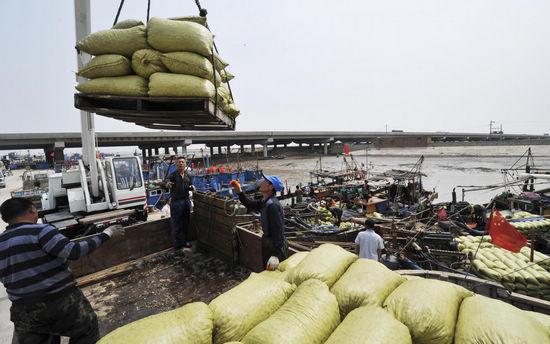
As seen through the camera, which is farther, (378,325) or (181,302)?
(181,302)

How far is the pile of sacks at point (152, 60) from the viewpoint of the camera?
119 inches

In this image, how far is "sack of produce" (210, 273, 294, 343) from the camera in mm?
2027

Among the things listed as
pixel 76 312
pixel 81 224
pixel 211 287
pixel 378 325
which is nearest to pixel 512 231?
pixel 378 325

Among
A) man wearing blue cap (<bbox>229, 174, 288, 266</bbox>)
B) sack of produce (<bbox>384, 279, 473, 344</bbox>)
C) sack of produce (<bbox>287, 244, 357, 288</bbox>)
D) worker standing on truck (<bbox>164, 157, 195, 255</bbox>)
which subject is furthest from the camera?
worker standing on truck (<bbox>164, 157, 195, 255</bbox>)

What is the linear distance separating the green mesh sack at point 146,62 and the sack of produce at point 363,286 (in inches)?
130

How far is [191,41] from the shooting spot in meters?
3.08

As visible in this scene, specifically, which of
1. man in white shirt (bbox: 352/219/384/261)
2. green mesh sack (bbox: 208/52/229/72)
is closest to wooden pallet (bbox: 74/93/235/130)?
green mesh sack (bbox: 208/52/229/72)

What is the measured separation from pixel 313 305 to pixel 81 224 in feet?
18.8

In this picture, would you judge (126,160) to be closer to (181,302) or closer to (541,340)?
(181,302)

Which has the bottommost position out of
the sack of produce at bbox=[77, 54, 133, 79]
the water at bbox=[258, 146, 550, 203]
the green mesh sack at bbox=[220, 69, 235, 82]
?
the water at bbox=[258, 146, 550, 203]

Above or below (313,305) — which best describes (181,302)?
below

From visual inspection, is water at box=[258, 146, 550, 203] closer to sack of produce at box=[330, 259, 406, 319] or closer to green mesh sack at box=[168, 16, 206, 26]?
sack of produce at box=[330, 259, 406, 319]

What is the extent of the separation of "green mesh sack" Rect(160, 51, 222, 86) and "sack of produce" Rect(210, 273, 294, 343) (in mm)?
2613

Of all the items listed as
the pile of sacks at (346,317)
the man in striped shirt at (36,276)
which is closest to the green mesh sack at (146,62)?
A: the man in striped shirt at (36,276)
